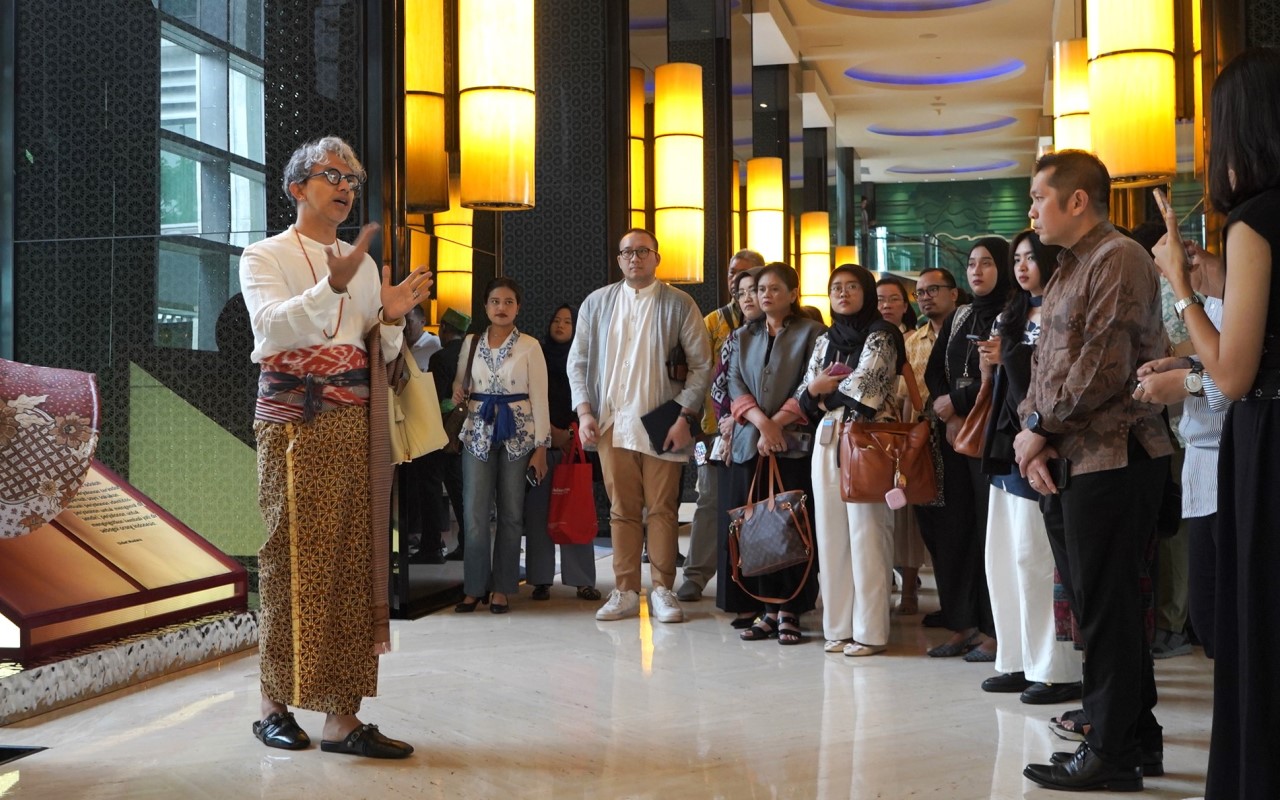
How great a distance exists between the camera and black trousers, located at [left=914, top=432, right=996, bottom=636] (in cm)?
473

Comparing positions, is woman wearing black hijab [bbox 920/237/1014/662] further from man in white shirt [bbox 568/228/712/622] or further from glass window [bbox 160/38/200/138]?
glass window [bbox 160/38/200/138]

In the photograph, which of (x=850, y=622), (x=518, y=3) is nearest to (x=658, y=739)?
(x=850, y=622)

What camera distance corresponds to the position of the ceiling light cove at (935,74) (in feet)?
58.1

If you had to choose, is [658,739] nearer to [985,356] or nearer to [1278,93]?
[985,356]

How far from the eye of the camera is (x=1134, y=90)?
535cm

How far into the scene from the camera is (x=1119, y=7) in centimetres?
551

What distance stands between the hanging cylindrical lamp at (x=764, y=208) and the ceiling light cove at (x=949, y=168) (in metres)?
14.8

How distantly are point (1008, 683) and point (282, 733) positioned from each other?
2.28 meters

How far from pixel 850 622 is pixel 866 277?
132 cm

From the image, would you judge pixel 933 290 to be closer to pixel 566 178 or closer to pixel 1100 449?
pixel 1100 449

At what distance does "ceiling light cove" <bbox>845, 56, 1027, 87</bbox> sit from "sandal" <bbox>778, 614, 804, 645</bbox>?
13.7 m

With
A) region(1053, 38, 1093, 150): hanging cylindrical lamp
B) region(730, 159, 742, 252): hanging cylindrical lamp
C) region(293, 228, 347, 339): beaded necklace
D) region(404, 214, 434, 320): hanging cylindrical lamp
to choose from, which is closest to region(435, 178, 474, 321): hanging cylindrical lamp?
region(404, 214, 434, 320): hanging cylindrical lamp

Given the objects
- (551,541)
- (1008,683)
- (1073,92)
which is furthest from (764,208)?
(1008,683)

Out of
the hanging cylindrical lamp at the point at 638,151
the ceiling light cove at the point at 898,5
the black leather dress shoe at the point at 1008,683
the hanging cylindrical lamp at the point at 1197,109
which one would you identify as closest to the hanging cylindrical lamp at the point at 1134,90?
the hanging cylindrical lamp at the point at 1197,109
